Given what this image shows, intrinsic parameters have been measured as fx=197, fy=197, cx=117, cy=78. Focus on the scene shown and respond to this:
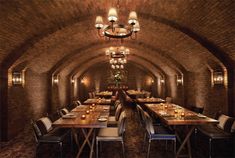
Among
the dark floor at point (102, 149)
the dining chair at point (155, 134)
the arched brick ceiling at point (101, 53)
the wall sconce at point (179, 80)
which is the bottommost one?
the dark floor at point (102, 149)

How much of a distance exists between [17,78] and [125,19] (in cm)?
406

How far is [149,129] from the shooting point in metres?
4.43

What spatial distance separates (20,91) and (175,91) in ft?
28.0

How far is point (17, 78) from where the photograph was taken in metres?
6.60

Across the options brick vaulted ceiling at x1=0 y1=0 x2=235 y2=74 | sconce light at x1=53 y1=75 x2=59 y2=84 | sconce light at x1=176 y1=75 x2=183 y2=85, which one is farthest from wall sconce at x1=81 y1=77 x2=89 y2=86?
brick vaulted ceiling at x1=0 y1=0 x2=235 y2=74

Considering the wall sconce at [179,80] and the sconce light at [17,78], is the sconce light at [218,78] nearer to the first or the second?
the wall sconce at [179,80]

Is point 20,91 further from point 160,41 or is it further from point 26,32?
point 160,41

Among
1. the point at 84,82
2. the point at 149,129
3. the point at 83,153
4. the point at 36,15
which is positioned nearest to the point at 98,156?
the point at 83,153

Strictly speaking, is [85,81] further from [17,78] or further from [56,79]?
[17,78]

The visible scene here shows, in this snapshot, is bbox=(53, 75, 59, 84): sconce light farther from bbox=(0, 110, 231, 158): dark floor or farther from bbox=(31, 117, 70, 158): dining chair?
bbox=(31, 117, 70, 158): dining chair

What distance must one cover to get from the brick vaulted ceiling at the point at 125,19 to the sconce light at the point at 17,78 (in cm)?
45

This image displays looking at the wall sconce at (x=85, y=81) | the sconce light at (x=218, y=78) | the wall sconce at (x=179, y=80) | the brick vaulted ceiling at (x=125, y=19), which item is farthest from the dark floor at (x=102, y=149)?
the wall sconce at (x=85, y=81)

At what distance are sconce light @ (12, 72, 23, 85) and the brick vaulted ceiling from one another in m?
0.45

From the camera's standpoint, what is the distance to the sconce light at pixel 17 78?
638 centimetres
